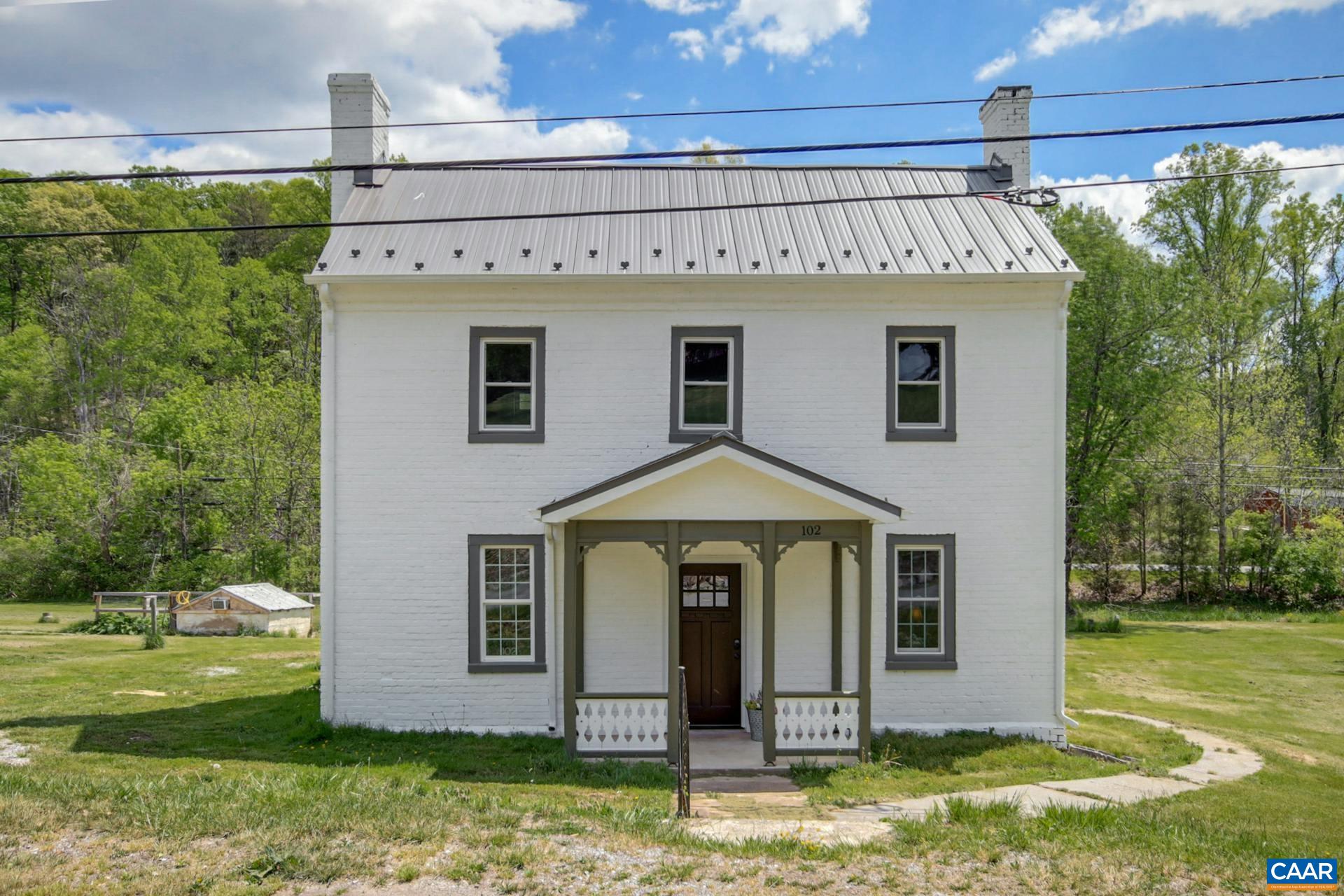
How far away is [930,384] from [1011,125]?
495 cm

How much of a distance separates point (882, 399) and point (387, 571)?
7189 mm

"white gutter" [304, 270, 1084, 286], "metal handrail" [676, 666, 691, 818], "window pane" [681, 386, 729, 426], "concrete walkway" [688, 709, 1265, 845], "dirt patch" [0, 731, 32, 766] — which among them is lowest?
"concrete walkway" [688, 709, 1265, 845]

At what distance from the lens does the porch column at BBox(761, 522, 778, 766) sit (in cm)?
1114

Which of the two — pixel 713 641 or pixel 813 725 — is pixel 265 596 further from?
pixel 813 725

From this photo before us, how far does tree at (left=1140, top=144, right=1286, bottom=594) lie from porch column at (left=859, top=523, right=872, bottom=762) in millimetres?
20725

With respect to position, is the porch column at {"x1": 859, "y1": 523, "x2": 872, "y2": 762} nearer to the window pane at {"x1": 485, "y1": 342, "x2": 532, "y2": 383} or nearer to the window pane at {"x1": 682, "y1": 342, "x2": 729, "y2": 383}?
the window pane at {"x1": 682, "y1": 342, "x2": 729, "y2": 383}

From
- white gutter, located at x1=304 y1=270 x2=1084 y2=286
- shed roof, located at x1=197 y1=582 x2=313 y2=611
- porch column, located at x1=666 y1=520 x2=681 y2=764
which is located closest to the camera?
porch column, located at x1=666 y1=520 x2=681 y2=764

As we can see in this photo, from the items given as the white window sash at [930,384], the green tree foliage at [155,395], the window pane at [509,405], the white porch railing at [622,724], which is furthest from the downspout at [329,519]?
the green tree foliage at [155,395]

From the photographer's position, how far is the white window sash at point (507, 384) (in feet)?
41.1

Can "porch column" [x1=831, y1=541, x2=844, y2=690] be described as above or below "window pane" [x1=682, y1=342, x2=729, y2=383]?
below

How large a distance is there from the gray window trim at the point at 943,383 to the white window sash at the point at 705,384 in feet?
7.07

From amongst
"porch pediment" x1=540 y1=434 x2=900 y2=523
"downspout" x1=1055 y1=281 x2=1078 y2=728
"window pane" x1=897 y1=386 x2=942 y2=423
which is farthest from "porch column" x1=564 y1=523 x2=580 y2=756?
"downspout" x1=1055 y1=281 x2=1078 y2=728

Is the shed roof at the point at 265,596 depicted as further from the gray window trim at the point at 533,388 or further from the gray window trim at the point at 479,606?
the gray window trim at the point at 533,388

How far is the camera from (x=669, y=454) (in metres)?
12.3
